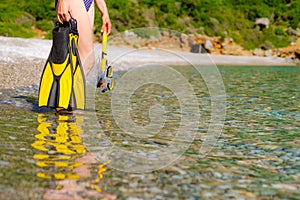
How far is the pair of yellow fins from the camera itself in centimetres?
435

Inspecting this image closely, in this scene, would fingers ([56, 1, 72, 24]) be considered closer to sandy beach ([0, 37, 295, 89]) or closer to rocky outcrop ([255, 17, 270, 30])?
sandy beach ([0, 37, 295, 89])

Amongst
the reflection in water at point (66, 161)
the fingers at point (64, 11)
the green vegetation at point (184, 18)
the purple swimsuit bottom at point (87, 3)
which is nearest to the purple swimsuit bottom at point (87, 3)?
the purple swimsuit bottom at point (87, 3)

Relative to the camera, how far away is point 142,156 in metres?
3.20

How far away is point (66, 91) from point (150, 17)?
2463 centimetres

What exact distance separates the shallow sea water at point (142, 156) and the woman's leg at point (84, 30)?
0.61m

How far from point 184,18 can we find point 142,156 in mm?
27066

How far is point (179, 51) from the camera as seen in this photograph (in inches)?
897

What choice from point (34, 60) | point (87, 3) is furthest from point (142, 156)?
point (34, 60)

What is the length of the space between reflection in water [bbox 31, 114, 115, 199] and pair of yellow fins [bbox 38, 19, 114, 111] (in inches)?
11.3

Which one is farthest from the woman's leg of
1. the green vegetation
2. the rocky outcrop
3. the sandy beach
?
the rocky outcrop

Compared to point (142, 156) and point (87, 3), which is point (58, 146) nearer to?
point (142, 156)

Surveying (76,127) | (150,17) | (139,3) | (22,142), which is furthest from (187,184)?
(139,3)

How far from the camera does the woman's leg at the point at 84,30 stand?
458 centimetres

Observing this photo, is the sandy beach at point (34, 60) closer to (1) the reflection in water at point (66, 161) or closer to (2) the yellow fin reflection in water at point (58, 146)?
(2) the yellow fin reflection in water at point (58, 146)
